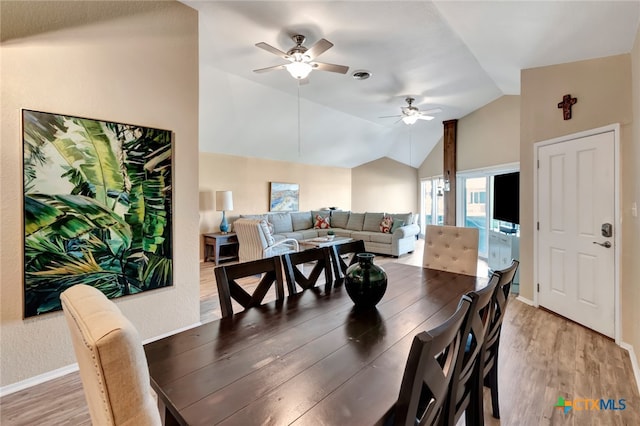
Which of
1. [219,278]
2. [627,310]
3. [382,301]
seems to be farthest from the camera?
[627,310]

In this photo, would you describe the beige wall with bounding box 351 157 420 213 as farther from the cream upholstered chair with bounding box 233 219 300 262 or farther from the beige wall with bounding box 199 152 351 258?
the cream upholstered chair with bounding box 233 219 300 262

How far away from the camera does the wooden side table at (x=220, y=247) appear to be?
5.50 metres

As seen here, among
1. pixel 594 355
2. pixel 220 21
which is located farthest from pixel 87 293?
pixel 594 355

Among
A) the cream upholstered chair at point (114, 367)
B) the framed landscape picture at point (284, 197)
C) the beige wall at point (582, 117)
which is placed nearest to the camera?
the cream upholstered chair at point (114, 367)

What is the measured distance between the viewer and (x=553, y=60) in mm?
3072

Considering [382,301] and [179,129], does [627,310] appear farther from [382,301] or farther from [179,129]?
[179,129]

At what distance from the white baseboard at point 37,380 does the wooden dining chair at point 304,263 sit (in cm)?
176

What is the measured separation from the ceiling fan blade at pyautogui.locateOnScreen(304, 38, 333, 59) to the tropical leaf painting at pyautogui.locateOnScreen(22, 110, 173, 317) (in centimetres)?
153

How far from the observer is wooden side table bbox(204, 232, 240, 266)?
5501mm

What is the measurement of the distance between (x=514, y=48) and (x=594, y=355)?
9.70 feet

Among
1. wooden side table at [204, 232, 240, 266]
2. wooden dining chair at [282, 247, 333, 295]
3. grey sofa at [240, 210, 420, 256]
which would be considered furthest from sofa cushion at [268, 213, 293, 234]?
wooden dining chair at [282, 247, 333, 295]

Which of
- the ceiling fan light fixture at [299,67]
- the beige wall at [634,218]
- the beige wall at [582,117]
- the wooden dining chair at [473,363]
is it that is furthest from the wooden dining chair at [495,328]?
the ceiling fan light fixture at [299,67]

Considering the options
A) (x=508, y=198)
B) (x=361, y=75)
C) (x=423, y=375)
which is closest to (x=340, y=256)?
(x=423, y=375)

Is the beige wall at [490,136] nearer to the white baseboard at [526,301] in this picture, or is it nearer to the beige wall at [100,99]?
the white baseboard at [526,301]
